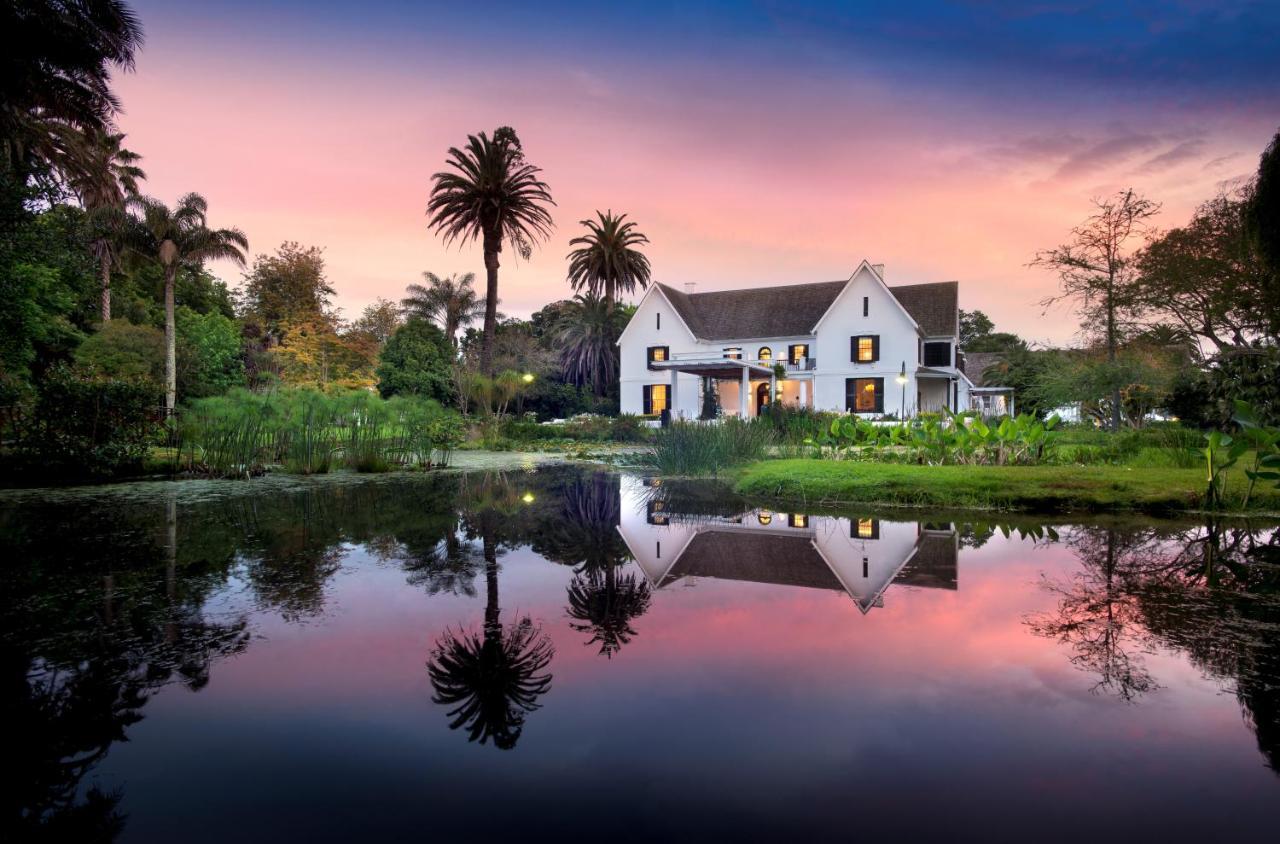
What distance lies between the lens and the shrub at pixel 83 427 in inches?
492

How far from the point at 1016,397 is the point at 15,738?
48360 millimetres

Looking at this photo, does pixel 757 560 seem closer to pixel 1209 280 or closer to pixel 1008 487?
pixel 1008 487

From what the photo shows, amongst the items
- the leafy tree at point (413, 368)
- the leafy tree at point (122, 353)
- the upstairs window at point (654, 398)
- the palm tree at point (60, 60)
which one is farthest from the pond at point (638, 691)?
the upstairs window at point (654, 398)

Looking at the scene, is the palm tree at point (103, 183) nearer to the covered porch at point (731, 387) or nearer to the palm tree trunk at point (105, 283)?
the palm tree trunk at point (105, 283)

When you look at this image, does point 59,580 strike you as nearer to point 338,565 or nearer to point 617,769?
point 338,565

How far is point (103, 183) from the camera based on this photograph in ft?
89.0

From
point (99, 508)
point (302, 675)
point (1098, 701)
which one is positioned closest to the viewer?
point (1098, 701)

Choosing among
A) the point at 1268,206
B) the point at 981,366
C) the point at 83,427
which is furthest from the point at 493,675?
the point at 981,366

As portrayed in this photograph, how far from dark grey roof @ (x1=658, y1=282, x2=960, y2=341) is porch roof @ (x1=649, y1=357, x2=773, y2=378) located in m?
3.47

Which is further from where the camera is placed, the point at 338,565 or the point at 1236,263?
the point at 1236,263

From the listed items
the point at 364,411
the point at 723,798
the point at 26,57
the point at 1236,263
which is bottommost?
the point at 723,798

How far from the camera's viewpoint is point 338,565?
20.7 feet

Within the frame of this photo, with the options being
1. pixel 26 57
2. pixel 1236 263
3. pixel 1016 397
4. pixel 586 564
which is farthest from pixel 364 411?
pixel 1016 397

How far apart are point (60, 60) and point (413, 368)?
20.4m
